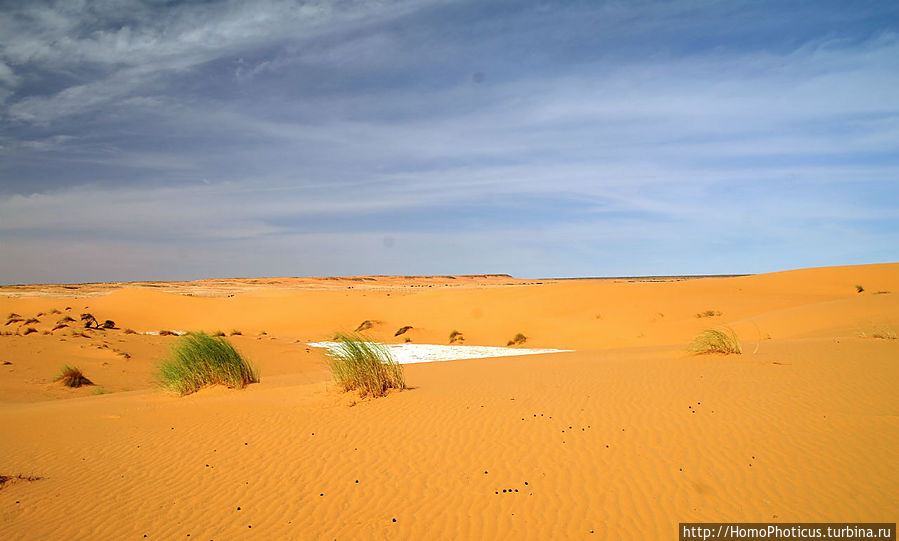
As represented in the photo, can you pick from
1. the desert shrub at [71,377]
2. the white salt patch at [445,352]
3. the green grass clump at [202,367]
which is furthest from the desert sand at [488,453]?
the white salt patch at [445,352]

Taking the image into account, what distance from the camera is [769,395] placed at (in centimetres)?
794

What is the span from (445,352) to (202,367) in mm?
12771

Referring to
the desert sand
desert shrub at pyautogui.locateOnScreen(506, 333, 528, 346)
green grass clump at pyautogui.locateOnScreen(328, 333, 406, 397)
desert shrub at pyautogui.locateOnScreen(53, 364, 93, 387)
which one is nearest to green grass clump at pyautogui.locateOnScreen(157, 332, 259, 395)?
the desert sand

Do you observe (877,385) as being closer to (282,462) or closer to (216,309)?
(282,462)

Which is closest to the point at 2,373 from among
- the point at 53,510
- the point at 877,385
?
the point at 53,510

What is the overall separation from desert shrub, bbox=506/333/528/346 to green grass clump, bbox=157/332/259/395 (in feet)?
51.3

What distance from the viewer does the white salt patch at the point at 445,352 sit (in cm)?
2167

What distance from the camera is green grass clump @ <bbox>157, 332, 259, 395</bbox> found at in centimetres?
1191

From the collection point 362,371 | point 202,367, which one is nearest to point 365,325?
point 202,367

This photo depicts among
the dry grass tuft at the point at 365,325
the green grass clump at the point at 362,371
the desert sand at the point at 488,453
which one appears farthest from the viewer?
the dry grass tuft at the point at 365,325

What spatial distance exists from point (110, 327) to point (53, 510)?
2377 cm

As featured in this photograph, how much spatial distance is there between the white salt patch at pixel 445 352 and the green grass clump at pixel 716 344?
8.49 meters

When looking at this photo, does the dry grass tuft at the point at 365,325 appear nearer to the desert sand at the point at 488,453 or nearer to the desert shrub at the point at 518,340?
the desert shrub at the point at 518,340

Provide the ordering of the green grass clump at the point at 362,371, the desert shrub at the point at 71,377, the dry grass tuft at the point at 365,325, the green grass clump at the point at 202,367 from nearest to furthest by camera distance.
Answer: the green grass clump at the point at 362,371 < the green grass clump at the point at 202,367 < the desert shrub at the point at 71,377 < the dry grass tuft at the point at 365,325
